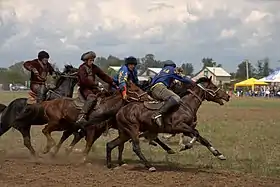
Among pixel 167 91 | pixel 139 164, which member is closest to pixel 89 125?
pixel 139 164

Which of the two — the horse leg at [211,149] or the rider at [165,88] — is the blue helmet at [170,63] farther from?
the horse leg at [211,149]

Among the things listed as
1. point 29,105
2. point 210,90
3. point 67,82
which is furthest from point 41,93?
point 210,90

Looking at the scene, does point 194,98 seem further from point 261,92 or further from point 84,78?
point 261,92

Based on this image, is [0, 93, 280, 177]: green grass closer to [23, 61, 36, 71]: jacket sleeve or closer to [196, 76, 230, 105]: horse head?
[196, 76, 230, 105]: horse head

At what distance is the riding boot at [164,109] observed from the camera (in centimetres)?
1230

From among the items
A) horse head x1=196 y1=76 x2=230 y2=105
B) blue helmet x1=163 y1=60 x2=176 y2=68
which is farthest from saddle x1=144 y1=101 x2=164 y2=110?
horse head x1=196 y1=76 x2=230 y2=105

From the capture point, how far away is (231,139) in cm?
1966

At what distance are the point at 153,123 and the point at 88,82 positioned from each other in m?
2.34

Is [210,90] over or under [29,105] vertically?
over

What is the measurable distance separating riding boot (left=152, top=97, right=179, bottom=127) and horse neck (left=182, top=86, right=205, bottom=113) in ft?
1.82

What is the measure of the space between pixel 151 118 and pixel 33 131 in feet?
41.2

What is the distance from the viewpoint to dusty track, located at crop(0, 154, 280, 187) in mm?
10578

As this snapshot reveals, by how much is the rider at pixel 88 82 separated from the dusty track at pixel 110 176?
1.40 metres

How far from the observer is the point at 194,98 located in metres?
13.0
